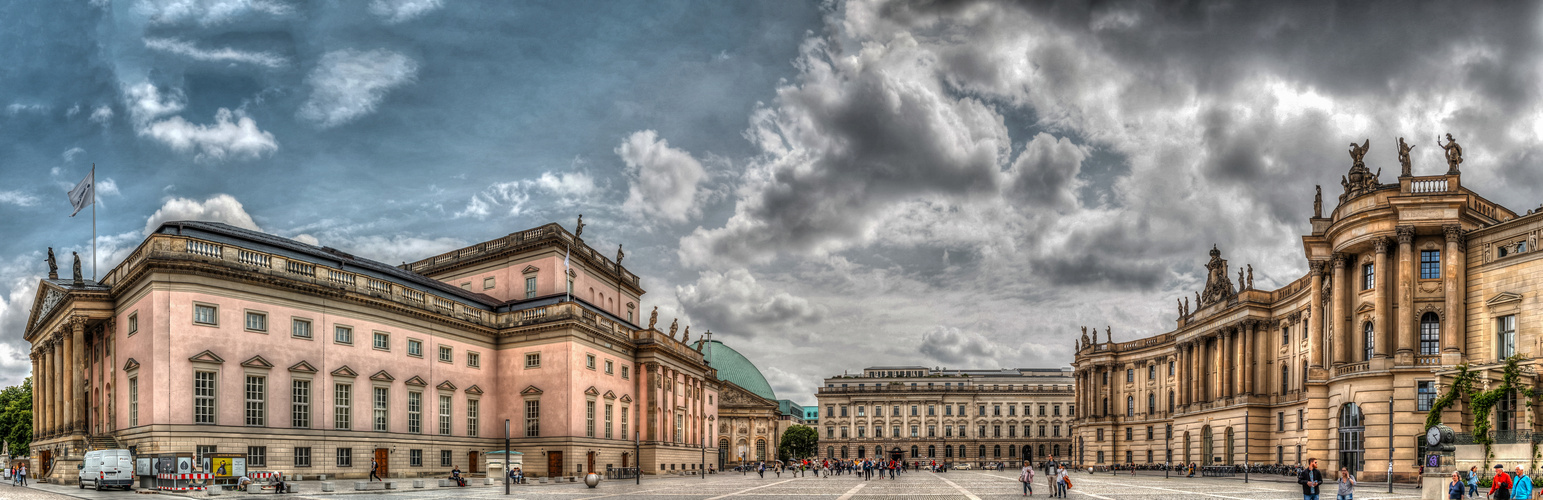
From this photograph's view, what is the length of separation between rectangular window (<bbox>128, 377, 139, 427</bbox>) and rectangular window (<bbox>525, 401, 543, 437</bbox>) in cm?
2422

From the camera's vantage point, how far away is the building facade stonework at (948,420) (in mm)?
181875

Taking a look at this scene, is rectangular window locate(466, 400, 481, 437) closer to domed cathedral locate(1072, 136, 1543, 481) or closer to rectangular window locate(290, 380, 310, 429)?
rectangular window locate(290, 380, 310, 429)

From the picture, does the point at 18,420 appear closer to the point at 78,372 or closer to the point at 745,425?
the point at 78,372

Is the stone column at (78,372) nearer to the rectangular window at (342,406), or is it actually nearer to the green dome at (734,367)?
the rectangular window at (342,406)

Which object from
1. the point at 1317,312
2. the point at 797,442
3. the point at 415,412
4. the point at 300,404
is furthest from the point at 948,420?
the point at 300,404

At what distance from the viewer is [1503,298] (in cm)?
5275

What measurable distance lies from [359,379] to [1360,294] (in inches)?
2279

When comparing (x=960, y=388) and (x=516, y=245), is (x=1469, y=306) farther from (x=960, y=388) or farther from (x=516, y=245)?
(x=960, y=388)

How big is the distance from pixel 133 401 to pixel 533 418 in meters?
24.6

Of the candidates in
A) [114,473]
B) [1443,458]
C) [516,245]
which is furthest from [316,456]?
[1443,458]

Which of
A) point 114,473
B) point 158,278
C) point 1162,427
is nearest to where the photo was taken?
point 114,473

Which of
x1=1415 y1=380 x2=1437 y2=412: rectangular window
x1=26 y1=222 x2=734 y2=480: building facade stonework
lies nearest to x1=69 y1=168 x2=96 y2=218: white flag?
x1=26 y1=222 x2=734 y2=480: building facade stonework

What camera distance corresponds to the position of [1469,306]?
5500cm

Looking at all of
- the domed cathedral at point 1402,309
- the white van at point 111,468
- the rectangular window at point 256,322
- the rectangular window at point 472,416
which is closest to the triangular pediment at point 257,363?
the rectangular window at point 256,322
